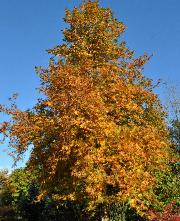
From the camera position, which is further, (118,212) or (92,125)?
(118,212)

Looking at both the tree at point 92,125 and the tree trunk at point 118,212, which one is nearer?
the tree at point 92,125

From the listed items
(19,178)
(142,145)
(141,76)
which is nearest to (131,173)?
(142,145)

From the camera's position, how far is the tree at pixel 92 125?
19812 mm

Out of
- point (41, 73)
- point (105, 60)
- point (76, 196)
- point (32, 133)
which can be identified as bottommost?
point (76, 196)

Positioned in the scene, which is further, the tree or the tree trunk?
the tree trunk

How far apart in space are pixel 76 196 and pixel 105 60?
328 inches

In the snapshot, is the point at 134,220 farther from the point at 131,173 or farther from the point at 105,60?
the point at 105,60

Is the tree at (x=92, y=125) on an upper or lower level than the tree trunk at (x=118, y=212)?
upper

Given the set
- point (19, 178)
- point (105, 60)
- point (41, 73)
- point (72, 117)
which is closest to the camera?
point (72, 117)

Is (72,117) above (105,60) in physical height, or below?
below

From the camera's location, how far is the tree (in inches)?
780

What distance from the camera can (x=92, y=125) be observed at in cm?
1986

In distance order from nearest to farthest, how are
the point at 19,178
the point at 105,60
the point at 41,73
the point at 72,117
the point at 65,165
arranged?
the point at 72,117 < the point at 65,165 < the point at 41,73 < the point at 105,60 < the point at 19,178

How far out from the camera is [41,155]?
2209 centimetres
